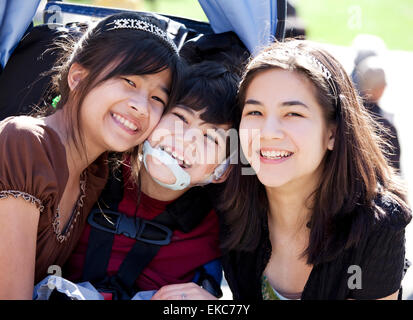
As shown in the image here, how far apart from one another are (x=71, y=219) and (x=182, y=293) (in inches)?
20.5

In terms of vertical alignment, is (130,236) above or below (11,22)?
below

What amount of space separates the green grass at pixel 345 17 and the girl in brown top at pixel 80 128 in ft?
20.7

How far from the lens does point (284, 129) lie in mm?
2037

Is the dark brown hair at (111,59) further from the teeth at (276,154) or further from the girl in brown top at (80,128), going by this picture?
the teeth at (276,154)

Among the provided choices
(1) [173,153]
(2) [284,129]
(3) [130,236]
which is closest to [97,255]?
(3) [130,236]

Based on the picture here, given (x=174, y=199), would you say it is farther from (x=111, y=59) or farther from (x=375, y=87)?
(x=375, y=87)

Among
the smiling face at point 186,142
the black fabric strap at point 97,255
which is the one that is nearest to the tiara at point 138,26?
the smiling face at point 186,142

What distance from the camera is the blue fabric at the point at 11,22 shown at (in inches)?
98.8

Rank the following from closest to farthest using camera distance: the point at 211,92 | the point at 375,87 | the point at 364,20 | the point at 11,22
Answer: the point at 211,92
the point at 11,22
the point at 375,87
the point at 364,20

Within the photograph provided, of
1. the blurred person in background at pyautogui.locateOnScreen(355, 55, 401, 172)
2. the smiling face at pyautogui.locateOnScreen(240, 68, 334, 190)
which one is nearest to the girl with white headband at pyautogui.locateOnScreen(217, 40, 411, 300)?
the smiling face at pyautogui.locateOnScreen(240, 68, 334, 190)

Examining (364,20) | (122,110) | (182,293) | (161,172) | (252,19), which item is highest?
(364,20)

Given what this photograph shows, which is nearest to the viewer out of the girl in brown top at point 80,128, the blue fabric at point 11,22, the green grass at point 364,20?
the girl in brown top at point 80,128

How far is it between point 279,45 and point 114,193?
2.98ft
